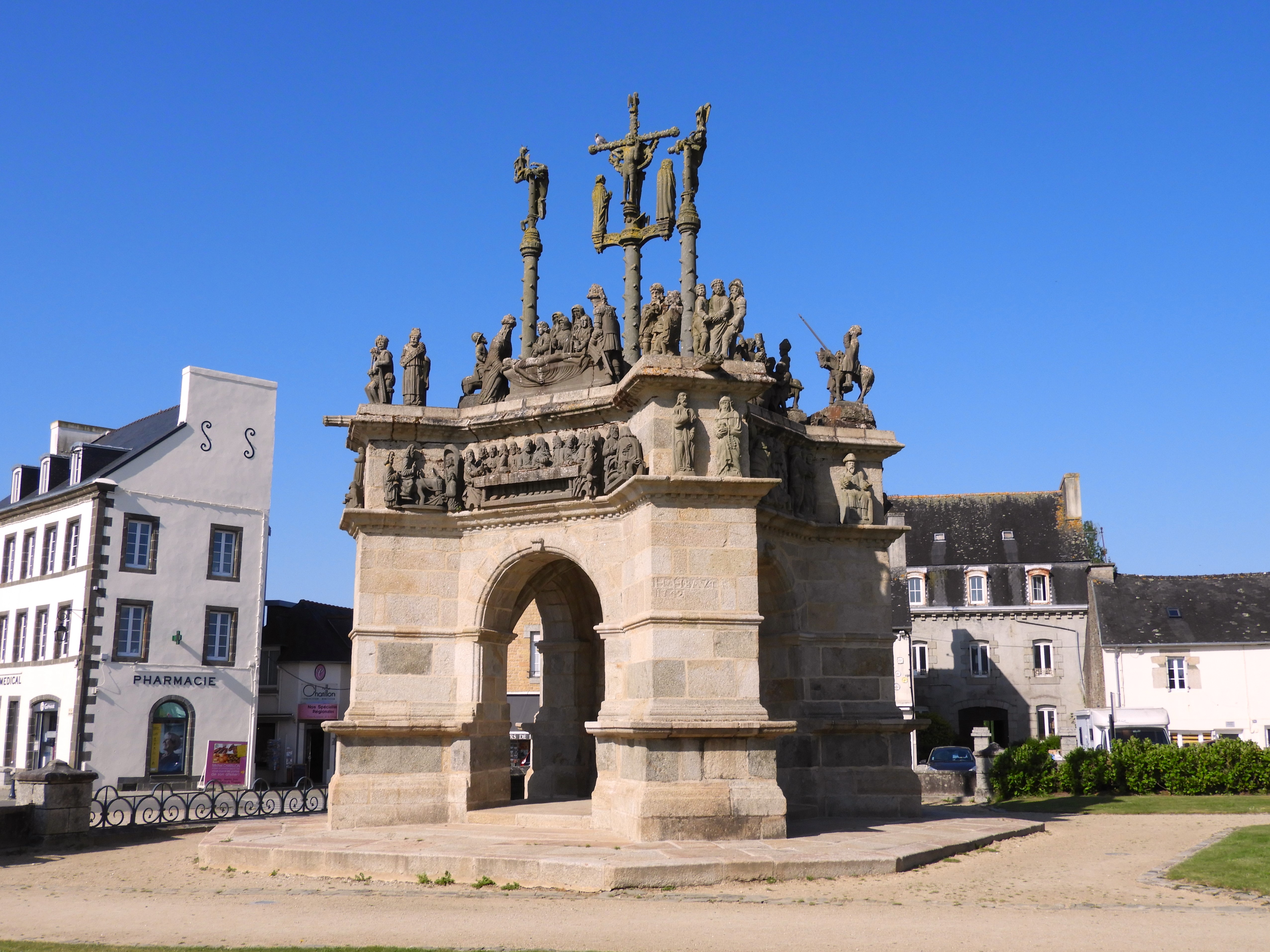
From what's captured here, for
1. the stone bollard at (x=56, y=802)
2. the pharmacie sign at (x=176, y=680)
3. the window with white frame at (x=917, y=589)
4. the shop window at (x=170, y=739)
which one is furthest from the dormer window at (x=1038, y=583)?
the stone bollard at (x=56, y=802)

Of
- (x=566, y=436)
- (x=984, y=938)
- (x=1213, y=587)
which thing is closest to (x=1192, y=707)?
(x=1213, y=587)

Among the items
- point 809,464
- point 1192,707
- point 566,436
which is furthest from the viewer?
point 1192,707

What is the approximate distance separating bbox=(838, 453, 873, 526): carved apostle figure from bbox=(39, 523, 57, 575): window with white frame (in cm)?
2714

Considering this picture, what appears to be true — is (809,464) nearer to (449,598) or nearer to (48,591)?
(449,598)

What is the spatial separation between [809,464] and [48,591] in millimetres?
26848

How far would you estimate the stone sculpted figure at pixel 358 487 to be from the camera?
1747 centimetres

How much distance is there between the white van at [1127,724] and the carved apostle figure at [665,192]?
79.9 ft

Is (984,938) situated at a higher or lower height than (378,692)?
lower

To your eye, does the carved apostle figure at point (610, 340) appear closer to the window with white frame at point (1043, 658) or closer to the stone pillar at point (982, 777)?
the stone pillar at point (982, 777)

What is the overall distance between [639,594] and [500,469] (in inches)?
140

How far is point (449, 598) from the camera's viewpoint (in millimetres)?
17203

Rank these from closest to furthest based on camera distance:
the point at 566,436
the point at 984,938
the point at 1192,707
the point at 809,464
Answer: the point at 984,938, the point at 566,436, the point at 809,464, the point at 1192,707

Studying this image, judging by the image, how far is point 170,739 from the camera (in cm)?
3388

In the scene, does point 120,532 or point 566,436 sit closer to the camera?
point 566,436
